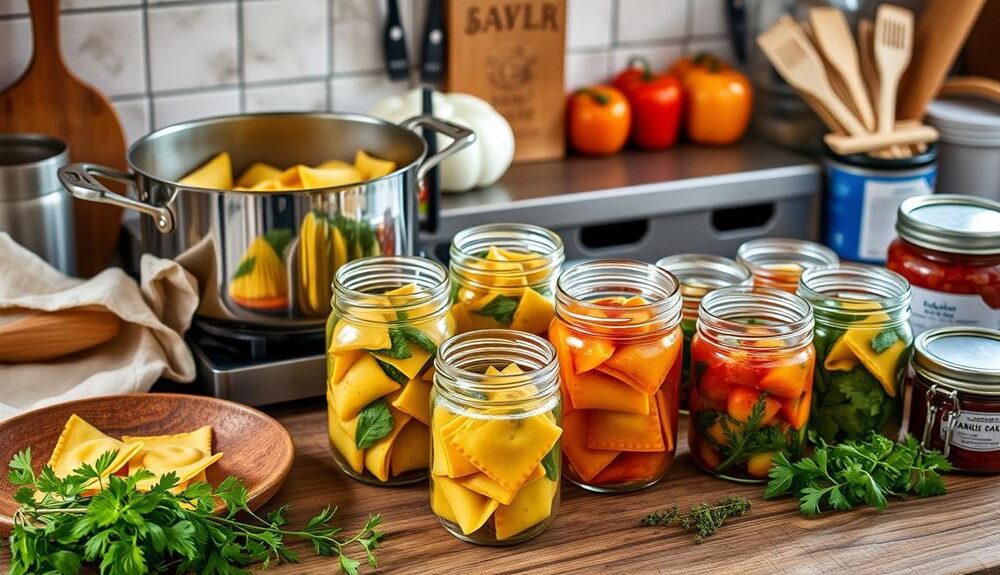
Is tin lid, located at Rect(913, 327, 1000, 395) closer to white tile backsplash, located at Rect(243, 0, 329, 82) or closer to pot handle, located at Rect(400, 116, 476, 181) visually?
pot handle, located at Rect(400, 116, 476, 181)

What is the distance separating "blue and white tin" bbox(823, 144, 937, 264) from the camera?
5.07 feet

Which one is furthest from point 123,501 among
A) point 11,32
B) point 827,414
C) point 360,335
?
point 11,32

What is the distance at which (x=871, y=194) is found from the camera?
156 centimetres

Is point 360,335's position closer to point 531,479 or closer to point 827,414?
point 531,479

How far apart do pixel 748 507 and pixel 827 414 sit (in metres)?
0.13

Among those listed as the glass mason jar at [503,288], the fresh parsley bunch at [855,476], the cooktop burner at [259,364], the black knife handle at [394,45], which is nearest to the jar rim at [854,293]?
the fresh parsley bunch at [855,476]

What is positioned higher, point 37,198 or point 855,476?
point 37,198

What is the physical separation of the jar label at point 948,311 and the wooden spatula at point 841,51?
17.8 inches

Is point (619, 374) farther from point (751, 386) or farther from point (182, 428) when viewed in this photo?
point (182, 428)

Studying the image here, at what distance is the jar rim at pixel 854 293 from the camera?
107 cm

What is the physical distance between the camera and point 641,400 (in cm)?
100

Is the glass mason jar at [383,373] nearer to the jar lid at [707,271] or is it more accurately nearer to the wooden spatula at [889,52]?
the jar lid at [707,271]

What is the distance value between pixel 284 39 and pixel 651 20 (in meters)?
0.53

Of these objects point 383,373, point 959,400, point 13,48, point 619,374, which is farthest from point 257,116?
point 959,400
